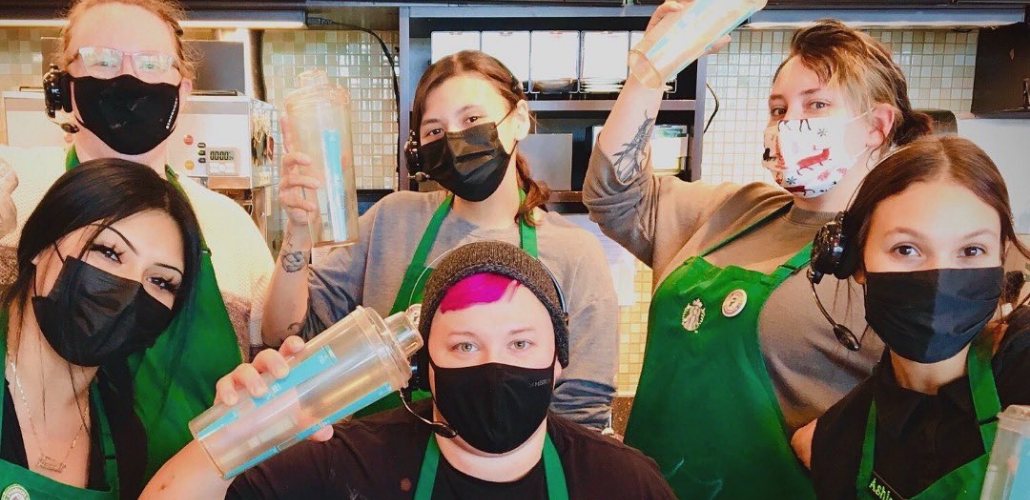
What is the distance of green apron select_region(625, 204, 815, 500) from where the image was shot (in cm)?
146

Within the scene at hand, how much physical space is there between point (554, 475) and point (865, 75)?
107cm

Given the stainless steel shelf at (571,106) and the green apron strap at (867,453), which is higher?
the stainless steel shelf at (571,106)

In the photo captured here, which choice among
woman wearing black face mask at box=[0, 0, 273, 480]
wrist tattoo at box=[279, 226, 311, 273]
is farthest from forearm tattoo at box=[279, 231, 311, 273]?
woman wearing black face mask at box=[0, 0, 273, 480]

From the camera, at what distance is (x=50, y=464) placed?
1227 mm

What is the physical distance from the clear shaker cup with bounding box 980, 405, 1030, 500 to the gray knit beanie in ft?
2.31

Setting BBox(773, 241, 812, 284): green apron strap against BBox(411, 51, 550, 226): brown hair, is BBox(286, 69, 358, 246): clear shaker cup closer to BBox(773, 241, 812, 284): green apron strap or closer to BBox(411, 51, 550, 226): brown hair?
BBox(411, 51, 550, 226): brown hair

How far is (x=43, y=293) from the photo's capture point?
1.16 metres

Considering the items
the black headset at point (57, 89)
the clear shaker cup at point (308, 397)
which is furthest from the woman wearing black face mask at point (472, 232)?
the black headset at point (57, 89)

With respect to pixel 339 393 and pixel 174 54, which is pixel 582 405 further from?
pixel 174 54

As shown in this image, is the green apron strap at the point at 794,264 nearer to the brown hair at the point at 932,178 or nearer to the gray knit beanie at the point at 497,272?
the brown hair at the point at 932,178

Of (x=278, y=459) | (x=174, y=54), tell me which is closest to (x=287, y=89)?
(x=174, y=54)

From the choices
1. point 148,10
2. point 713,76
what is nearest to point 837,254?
point 148,10

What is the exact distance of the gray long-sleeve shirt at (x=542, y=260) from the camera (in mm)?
1680

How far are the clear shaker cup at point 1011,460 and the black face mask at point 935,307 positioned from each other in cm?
22
